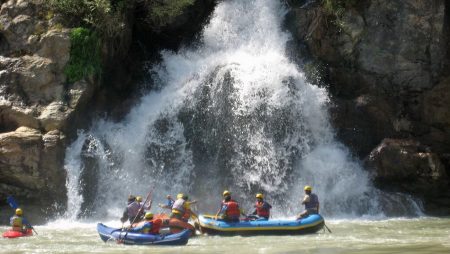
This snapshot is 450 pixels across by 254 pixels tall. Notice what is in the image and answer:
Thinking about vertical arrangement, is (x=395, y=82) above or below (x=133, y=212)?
above

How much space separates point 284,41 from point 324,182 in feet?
22.1

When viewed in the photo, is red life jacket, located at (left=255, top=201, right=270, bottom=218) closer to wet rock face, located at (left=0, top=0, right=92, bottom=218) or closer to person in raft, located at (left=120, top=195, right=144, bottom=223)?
person in raft, located at (left=120, top=195, right=144, bottom=223)

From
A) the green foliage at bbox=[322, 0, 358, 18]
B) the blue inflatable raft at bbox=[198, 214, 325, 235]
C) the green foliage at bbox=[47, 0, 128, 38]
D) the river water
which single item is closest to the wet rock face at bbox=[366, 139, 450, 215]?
the river water

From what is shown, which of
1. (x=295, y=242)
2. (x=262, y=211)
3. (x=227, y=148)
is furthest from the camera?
(x=227, y=148)

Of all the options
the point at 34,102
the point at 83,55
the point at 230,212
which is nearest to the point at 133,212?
the point at 230,212

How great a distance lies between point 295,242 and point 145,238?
3.42 metres

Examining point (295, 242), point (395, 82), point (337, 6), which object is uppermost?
point (337, 6)

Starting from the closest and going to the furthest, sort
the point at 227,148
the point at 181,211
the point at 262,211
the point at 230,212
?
the point at 230,212, the point at 181,211, the point at 262,211, the point at 227,148

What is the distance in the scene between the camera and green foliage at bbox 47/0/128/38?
919 inches

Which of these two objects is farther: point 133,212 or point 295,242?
point 133,212

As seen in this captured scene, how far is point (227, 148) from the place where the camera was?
881 inches

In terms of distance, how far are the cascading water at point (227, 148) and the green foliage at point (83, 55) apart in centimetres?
197

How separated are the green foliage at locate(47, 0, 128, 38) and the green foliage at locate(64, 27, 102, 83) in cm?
46

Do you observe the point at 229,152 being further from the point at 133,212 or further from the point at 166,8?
the point at 166,8
